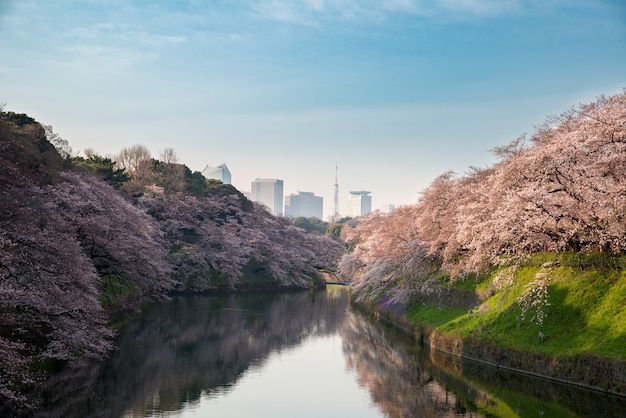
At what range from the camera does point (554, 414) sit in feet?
76.4

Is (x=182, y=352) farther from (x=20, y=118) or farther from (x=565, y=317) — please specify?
(x=20, y=118)

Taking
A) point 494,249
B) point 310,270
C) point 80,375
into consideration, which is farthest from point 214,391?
point 310,270

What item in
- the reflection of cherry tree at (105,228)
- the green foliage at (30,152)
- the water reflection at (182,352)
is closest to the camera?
the water reflection at (182,352)

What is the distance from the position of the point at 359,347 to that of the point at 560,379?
1678 centimetres

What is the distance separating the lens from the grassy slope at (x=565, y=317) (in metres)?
26.7

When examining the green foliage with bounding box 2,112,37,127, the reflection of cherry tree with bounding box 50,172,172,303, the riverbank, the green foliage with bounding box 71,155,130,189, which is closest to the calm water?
the riverbank

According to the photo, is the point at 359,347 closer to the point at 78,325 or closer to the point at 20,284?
the point at 78,325

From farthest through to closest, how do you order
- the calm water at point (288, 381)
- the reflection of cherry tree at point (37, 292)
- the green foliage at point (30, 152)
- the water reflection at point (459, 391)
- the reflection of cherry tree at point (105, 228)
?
the reflection of cherry tree at point (105, 228) < the green foliage at point (30, 152) < the calm water at point (288, 381) < the water reflection at point (459, 391) < the reflection of cherry tree at point (37, 292)

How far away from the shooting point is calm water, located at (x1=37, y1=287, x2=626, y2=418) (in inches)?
961

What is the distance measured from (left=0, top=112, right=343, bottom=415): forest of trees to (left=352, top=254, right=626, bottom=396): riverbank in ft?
66.7

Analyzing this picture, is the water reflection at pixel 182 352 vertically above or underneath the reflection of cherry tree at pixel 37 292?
underneath

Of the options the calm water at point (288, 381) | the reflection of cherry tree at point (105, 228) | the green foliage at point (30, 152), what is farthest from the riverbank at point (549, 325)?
the green foliage at point (30, 152)

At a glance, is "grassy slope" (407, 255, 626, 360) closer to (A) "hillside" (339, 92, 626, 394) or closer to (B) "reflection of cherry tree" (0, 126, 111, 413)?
(A) "hillside" (339, 92, 626, 394)

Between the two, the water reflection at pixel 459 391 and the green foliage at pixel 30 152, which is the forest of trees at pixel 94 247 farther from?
the water reflection at pixel 459 391
